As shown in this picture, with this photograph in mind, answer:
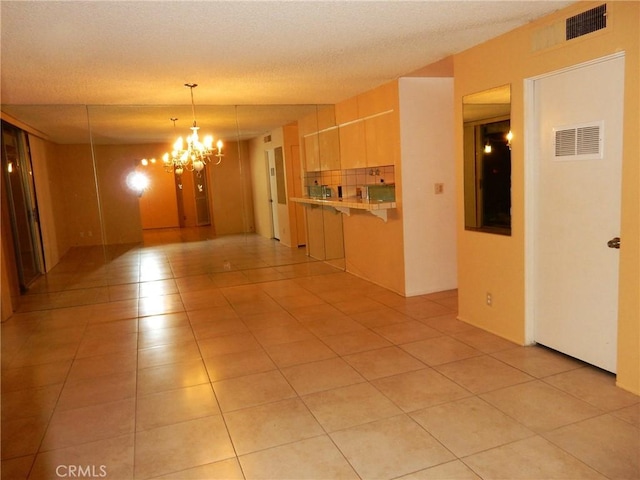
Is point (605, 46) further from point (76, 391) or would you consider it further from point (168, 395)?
point (76, 391)

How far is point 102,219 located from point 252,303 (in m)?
2.77

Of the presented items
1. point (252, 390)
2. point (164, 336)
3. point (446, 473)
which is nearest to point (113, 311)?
point (164, 336)

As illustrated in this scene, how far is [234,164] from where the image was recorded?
7473 millimetres

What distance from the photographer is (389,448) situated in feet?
8.00

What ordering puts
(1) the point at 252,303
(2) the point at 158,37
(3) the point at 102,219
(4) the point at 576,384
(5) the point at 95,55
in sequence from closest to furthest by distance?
1. (4) the point at 576,384
2. (2) the point at 158,37
3. (5) the point at 95,55
4. (1) the point at 252,303
5. (3) the point at 102,219

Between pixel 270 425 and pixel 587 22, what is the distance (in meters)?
3.18

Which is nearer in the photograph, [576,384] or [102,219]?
[576,384]

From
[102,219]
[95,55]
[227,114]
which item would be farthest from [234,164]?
[95,55]

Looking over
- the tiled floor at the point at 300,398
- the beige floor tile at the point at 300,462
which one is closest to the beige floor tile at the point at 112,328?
the tiled floor at the point at 300,398

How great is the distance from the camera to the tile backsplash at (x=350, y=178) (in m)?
5.76

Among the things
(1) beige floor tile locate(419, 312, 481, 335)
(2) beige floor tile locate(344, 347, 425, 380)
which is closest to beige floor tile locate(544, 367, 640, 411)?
(2) beige floor tile locate(344, 347, 425, 380)

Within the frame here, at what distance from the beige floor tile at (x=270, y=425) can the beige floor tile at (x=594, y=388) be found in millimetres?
1631

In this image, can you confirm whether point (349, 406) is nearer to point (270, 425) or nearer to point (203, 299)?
point (270, 425)

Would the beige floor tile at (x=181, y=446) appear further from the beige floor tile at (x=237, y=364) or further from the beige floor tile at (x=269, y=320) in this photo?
the beige floor tile at (x=269, y=320)
